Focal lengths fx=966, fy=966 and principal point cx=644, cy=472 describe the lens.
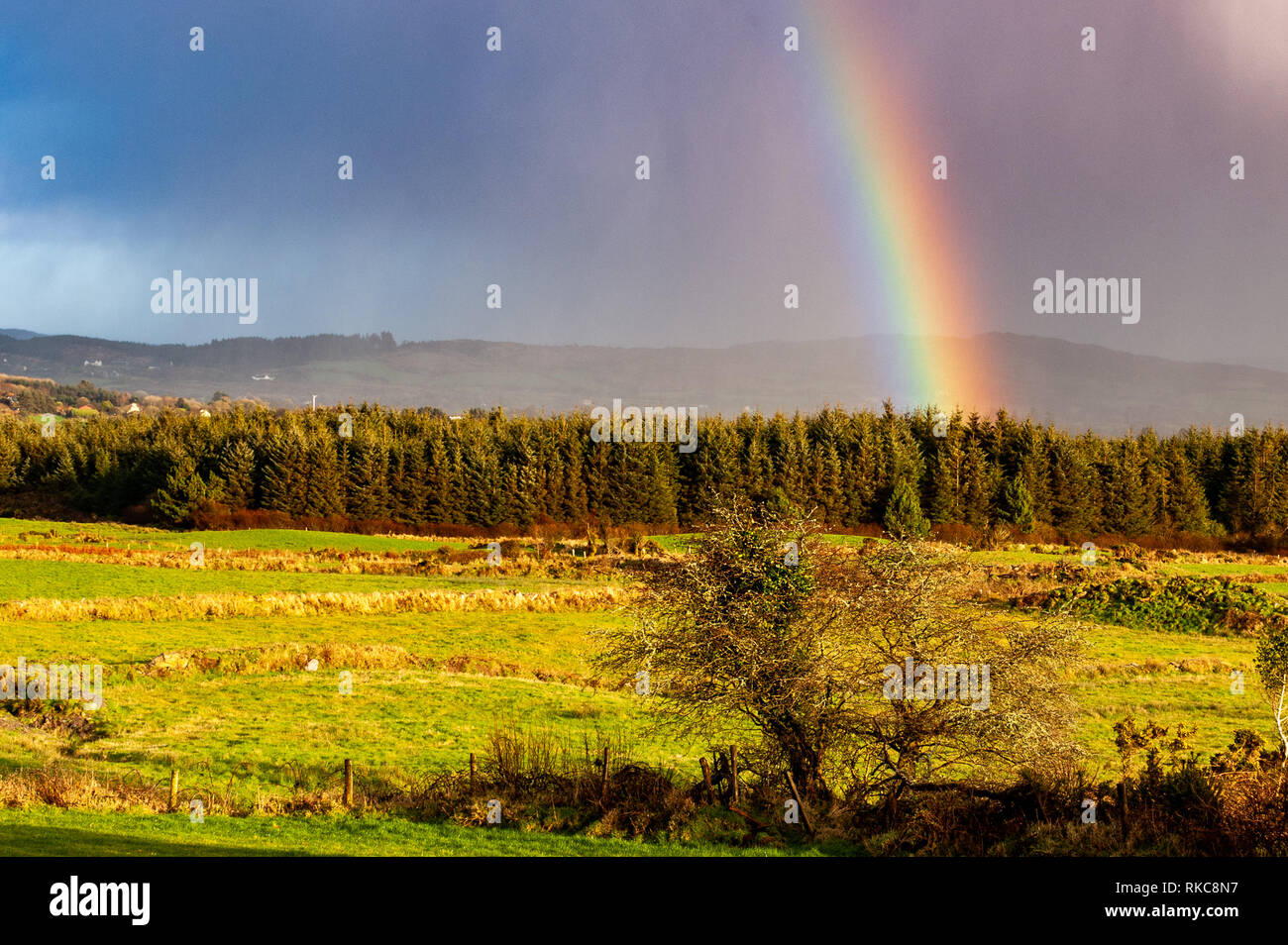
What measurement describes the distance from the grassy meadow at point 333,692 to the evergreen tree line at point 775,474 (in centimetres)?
2510

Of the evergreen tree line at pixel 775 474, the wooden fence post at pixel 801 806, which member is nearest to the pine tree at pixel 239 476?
the evergreen tree line at pixel 775 474

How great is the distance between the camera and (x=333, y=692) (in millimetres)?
29734

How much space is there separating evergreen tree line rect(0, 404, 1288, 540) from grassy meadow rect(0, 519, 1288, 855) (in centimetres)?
2510

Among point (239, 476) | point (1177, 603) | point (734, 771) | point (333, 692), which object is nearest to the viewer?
point (734, 771)

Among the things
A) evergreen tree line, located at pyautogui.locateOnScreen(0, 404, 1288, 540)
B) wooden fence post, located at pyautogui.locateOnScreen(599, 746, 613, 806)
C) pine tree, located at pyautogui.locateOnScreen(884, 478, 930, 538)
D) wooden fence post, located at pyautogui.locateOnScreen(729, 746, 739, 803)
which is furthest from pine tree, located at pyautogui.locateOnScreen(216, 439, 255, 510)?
wooden fence post, located at pyautogui.locateOnScreen(729, 746, 739, 803)

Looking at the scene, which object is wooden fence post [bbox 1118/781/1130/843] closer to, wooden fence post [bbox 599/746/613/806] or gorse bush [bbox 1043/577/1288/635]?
wooden fence post [bbox 599/746/613/806]

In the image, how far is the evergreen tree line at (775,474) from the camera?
89.7 m

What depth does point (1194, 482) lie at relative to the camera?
90875 millimetres

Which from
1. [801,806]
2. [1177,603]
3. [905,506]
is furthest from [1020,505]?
[801,806]

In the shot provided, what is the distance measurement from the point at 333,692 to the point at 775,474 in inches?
2623

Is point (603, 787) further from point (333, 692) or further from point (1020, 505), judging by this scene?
point (1020, 505)

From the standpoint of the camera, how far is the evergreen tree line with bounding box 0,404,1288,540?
89.7 m
